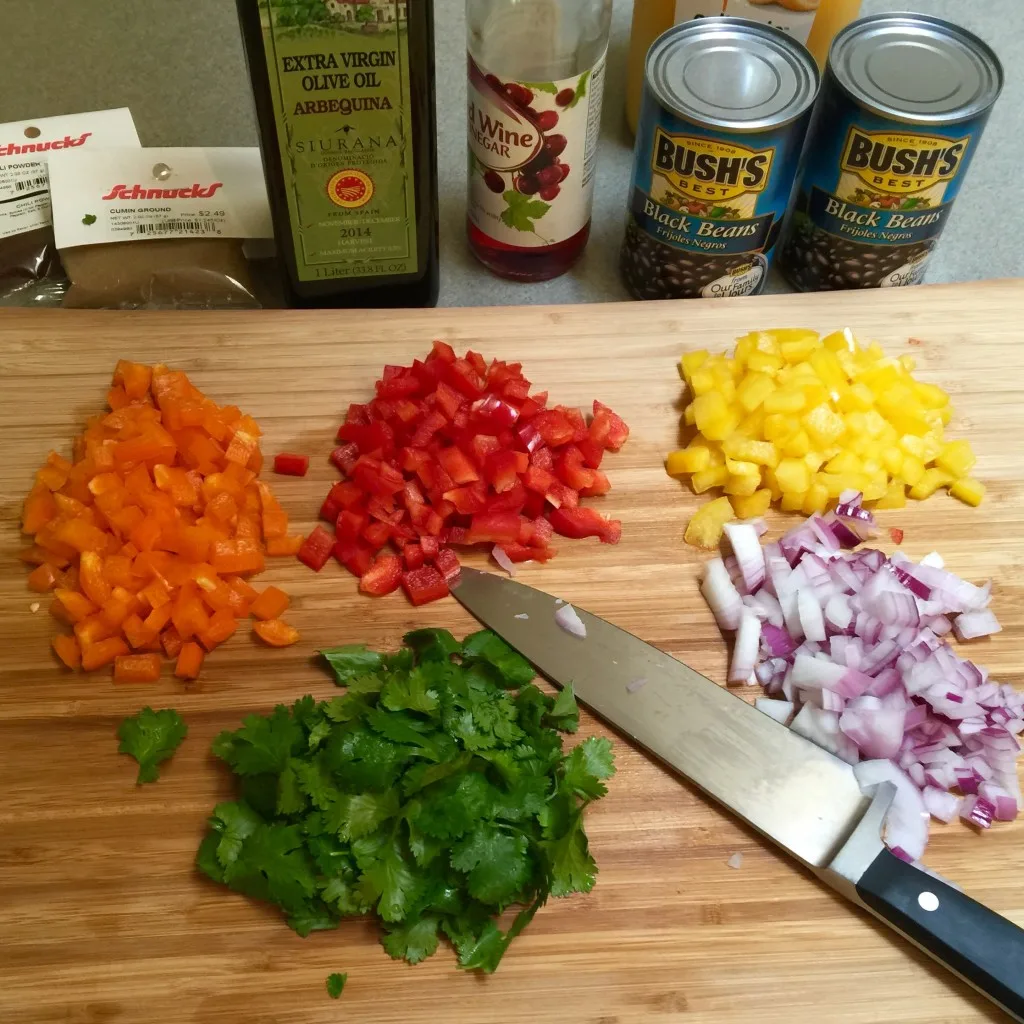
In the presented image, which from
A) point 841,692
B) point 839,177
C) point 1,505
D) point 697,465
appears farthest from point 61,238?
point 841,692

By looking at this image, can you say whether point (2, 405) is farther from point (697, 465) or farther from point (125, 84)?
point (697, 465)

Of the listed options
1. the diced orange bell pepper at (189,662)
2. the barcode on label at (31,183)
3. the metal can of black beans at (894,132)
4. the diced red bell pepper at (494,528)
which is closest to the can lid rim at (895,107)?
the metal can of black beans at (894,132)

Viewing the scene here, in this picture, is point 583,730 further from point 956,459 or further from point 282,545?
point 956,459

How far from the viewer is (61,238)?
1774 mm

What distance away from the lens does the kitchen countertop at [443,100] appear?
1.98 metres

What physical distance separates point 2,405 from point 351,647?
2.41ft

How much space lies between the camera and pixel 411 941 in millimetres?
1225

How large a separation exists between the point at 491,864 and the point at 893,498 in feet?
2.77

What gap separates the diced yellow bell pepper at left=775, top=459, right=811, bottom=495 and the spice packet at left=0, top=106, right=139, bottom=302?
4.32 feet

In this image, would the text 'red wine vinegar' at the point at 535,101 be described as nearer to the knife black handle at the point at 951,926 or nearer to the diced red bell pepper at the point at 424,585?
the diced red bell pepper at the point at 424,585

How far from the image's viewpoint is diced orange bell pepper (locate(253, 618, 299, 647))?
145 cm

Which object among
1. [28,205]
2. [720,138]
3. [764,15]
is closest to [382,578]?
[720,138]

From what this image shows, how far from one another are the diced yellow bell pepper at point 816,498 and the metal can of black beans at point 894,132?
45 cm

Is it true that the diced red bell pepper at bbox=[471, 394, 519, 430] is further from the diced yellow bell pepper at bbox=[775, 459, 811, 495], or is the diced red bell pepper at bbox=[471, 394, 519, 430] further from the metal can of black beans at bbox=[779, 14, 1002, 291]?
the metal can of black beans at bbox=[779, 14, 1002, 291]
